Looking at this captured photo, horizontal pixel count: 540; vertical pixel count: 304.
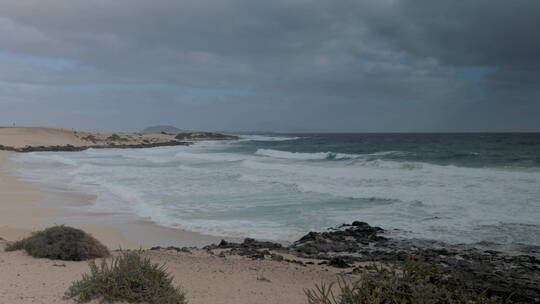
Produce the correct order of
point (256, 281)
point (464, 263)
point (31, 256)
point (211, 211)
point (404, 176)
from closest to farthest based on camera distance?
point (256, 281) → point (31, 256) → point (464, 263) → point (211, 211) → point (404, 176)

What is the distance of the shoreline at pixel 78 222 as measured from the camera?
11.3 metres

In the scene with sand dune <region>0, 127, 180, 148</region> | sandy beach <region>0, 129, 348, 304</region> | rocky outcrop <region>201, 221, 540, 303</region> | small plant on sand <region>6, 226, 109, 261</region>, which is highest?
sand dune <region>0, 127, 180, 148</region>

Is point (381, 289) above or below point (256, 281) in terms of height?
above

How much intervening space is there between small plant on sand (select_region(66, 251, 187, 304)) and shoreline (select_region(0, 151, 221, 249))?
165 inches

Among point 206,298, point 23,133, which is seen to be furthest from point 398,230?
point 23,133

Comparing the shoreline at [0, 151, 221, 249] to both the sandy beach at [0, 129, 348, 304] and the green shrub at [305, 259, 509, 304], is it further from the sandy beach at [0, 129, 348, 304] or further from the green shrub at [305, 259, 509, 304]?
the green shrub at [305, 259, 509, 304]

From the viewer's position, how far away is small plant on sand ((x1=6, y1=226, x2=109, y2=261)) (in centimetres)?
789

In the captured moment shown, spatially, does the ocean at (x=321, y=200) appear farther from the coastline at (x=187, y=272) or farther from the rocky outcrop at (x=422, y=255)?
the coastline at (x=187, y=272)

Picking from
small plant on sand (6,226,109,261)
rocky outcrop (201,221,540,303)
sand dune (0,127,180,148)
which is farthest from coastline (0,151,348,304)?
sand dune (0,127,180,148)

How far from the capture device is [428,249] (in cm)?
1006

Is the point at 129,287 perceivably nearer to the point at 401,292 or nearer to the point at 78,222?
the point at 401,292

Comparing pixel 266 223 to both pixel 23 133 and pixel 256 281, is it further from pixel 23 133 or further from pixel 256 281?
pixel 23 133

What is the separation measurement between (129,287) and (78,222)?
28.0ft

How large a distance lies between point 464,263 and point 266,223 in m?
5.78
